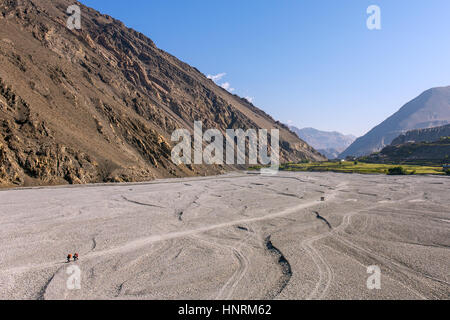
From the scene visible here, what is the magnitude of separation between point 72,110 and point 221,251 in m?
60.3

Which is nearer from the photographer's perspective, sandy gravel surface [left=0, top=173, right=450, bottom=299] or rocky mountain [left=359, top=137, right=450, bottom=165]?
sandy gravel surface [left=0, top=173, right=450, bottom=299]

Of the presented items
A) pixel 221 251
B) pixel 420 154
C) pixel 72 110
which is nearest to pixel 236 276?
pixel 221 251

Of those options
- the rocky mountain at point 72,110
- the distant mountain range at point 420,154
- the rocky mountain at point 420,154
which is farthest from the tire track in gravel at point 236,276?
the distant mountain range at point 420,154

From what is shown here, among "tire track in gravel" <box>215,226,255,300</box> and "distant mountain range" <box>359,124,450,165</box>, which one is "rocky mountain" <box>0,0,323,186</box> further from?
"distant mountain range" <box>359,124,450,165</box>

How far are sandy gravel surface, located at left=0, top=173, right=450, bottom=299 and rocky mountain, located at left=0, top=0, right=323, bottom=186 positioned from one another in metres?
18.1

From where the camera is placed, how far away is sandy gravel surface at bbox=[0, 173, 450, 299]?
11.3 meters

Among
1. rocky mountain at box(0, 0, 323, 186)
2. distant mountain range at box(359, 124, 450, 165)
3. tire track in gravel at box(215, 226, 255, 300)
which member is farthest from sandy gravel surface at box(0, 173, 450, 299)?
distant mountain range at box(359, 124, 450, 165)

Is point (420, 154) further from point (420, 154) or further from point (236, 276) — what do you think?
point (236, 276)

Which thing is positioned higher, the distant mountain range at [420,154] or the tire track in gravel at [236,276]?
the distant mountain range at [420,154]

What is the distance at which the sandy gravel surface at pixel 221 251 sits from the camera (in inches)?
444

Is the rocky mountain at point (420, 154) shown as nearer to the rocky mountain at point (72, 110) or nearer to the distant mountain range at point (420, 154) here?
the distant mountain range at point (420, 154)

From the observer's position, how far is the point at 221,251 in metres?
16.0

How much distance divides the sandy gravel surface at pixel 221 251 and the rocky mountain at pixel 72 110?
18.1 meters

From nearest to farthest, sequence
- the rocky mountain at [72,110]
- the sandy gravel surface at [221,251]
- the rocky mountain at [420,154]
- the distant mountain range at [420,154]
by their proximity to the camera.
A: the sandy gravel surface at [221,251] < the rocky mountain at [72,110] < the rocky mountain at [420,154] < the distant mountain range at [420,154]
